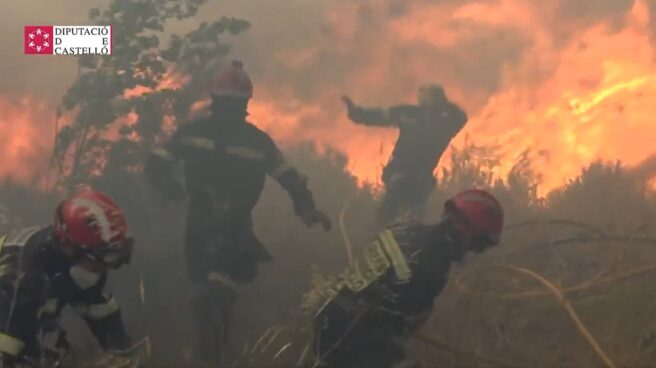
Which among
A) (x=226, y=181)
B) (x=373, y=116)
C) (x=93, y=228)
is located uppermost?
(x=373, y=116)

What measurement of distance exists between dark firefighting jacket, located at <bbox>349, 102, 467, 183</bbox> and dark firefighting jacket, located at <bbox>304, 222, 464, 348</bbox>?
1790 millimetres

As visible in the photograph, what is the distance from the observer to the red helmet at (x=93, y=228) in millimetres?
3543

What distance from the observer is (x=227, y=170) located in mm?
4953

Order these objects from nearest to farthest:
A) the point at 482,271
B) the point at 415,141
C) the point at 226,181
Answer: the point at 482,271 < the point at 226,181 < the point at 415,141

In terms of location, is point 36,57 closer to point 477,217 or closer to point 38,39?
point 38,39

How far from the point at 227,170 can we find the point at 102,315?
1.52m

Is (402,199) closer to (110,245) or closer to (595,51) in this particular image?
(595,51)

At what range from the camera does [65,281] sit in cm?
366

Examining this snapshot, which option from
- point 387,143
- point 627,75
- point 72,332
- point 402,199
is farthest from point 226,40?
point 627,75

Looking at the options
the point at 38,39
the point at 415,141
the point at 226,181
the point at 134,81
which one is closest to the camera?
the point at 226,181

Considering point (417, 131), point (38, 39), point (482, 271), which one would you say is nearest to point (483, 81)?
point (417, 131)

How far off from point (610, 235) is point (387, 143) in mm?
1735

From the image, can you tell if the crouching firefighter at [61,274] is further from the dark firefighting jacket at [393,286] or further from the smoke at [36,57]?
the smoke at [36,57]

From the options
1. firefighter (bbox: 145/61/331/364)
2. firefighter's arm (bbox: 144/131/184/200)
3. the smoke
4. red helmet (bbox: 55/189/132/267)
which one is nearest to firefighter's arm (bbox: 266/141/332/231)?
firefighter (bbox: 145/61/331/364)
